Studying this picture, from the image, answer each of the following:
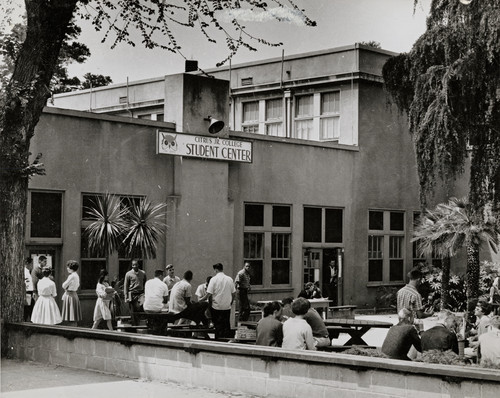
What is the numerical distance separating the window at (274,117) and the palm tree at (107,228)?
41.8 feet

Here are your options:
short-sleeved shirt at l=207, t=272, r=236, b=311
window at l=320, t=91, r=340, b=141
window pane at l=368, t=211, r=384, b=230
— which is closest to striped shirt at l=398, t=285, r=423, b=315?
short-sleeved shirt at l=207, t=272, r=236, b=311

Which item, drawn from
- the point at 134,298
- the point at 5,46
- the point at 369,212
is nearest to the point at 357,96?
the point at 369,212

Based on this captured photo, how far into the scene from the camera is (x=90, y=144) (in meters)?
23.0

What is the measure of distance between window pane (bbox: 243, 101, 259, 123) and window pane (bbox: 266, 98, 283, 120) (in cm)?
61

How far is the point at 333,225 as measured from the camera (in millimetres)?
29828

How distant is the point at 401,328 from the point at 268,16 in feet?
22.9

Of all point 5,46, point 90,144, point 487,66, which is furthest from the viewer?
point 90,144

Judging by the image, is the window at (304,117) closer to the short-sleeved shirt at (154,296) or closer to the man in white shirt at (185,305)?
the man in white shirt at (185,305)

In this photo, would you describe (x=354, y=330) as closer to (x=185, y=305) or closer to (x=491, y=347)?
(x=185, y=305)

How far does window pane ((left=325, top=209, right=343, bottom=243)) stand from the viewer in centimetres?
2967

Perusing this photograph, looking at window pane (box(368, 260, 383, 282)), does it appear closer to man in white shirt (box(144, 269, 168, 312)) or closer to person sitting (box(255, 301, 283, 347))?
man in white shirt (box(144, 269, 168, 312))

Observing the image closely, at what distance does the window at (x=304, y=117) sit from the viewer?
32.8 metres

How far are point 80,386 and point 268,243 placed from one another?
51.3 feet

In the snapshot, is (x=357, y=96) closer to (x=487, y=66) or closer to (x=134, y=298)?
(x=487, y=66)
